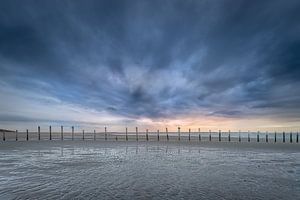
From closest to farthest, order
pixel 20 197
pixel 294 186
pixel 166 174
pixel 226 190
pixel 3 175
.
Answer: pixel 20 197, pixel 226 190, pixel 294 186, pixel 3 175, pixel 166 174

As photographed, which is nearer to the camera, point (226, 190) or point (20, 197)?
point (20, 197)

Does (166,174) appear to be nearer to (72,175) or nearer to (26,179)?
(72,175)

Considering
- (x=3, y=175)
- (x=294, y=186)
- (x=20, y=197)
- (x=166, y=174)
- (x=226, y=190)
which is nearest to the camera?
(x=20, y=197)

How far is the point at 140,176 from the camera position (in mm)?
15352

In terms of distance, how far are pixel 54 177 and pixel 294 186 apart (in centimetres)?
1230

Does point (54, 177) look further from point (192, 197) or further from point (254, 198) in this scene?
point (254, 198)

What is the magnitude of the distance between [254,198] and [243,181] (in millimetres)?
3698

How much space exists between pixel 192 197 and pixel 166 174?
5.53 metres

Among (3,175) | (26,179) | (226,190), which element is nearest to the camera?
(226,190)

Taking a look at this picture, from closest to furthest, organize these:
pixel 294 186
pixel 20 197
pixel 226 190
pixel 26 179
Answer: pixel 20 197, pixel 226 190, pixel 294 186, pixel 26 179

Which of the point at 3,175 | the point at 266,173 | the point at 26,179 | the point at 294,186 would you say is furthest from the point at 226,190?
the point at 3,175

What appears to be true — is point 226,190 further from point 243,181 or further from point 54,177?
point 54,177

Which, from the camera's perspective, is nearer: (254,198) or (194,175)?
(254,198)

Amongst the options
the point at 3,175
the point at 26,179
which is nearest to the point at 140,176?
the point at 26,179
